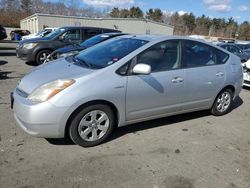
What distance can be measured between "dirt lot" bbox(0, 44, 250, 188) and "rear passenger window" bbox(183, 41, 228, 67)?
1.18 metres

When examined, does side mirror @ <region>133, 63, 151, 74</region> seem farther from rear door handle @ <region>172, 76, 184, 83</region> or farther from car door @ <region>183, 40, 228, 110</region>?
car door @ <region>183, 40, 228, 110</region>

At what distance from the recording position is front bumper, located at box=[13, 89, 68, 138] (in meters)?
3.46

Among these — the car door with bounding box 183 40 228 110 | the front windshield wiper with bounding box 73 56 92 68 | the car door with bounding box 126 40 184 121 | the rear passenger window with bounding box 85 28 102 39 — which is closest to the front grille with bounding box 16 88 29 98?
the front windshield wiper with bounding box 73 56 92 68

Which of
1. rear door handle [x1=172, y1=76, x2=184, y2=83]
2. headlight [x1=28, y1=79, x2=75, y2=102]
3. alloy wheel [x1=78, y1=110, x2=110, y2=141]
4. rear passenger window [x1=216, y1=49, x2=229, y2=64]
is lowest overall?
alloy wheel [x1=78, y1=110, x2=110, y2=141]

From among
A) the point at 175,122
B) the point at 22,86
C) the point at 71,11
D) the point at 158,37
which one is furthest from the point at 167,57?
the point at 71,11

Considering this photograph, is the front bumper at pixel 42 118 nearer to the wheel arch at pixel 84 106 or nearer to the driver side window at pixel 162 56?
the wheel arch at pixel 84 106

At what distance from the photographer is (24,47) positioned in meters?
10.2

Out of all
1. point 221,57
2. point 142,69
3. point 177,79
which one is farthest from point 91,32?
point 142,69

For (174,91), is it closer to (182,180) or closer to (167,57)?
(167,57)

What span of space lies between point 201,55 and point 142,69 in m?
1.66

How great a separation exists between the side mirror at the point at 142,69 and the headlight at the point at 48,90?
94 centimetres

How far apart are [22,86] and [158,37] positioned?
235 cm

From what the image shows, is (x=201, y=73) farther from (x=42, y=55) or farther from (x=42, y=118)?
(x=42, y=55)

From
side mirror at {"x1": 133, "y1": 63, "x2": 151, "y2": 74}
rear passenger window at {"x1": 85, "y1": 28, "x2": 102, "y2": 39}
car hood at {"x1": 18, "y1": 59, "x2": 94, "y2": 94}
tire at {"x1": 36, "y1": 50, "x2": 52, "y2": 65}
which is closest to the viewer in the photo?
car hood at {"x1": 18, "y1": 59, "x2": 94, "y2": 94}
